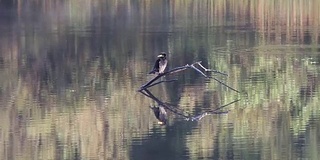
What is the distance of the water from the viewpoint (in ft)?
42.3

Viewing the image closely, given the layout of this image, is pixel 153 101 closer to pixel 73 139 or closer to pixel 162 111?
pixel 162 111

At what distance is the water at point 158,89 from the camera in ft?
42.3

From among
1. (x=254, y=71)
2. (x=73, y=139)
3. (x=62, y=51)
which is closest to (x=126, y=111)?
(x=73, y=139)

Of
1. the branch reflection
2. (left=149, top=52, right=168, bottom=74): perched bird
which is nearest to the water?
the branch reflection

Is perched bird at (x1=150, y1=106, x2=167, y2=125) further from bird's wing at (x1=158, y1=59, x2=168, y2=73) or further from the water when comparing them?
bird's wing at (x1=158, y1=59, x2=168, y2=73)

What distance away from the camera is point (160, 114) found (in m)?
14.6

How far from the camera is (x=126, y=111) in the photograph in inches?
591

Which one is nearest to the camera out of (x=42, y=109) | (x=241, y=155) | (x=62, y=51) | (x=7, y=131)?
(x=241, y=155)

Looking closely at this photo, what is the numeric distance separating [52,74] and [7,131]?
20.7ft

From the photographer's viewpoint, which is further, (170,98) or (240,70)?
(240,70)

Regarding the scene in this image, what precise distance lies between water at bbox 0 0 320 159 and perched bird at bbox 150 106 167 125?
11 cm

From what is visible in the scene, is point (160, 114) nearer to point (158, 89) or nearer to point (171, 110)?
point (171, 110)

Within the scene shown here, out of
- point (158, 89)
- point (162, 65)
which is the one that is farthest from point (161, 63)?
point (158, 89)

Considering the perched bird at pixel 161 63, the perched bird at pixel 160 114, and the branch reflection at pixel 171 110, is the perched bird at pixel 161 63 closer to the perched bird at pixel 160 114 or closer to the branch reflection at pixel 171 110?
the branch reflection at pixel 171 110
